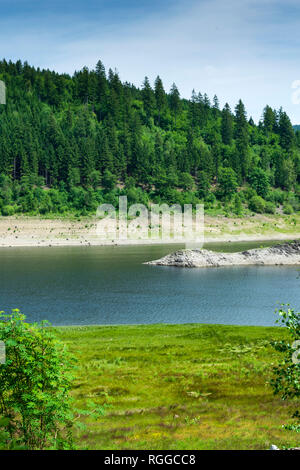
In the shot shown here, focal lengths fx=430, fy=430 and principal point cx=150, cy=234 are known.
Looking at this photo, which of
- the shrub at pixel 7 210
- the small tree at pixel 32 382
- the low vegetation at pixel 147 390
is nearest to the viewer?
the small tree at pixel 32 382

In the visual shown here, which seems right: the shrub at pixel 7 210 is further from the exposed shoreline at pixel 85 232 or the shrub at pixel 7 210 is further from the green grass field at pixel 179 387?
the green grass field at pixel 179 387

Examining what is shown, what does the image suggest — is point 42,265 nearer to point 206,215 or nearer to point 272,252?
point 272,252

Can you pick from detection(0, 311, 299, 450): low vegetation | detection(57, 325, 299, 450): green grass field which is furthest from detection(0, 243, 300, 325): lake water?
detection(0, 311, 299, 450): low vegetation

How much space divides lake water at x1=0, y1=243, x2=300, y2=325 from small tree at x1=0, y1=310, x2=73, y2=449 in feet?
96.5

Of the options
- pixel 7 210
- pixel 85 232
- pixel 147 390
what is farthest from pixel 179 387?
pixel 7 210

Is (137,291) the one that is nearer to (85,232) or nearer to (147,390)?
(147,390)

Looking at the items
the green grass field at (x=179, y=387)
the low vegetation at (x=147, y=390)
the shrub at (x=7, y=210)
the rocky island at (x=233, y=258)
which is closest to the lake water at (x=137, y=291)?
the rocky island at (x=233, y=258)

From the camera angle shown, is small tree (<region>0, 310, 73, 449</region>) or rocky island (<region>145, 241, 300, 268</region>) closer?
small tree (<region>0, 310, 73, 449</region>)

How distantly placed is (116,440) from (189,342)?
23.6 m

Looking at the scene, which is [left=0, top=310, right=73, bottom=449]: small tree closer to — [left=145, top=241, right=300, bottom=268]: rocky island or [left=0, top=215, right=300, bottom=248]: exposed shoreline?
[left=145, top=241, right=300, bottom=268]: rocky island

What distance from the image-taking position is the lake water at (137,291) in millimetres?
55906

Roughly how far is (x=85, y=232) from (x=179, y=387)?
13453 cm

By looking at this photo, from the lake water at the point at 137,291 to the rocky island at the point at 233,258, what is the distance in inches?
184

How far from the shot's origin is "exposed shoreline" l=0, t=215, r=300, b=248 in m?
153
